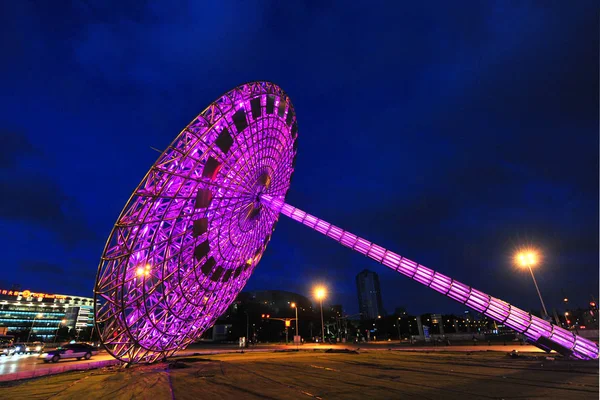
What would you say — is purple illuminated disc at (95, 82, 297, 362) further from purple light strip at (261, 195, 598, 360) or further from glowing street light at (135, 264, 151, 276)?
purple light strip at (261, 195, 598, 360)

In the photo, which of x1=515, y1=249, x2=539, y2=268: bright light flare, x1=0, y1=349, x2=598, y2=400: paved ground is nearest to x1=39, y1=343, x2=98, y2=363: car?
x1=0, y1=349, x2=598, y2=400: paved ground

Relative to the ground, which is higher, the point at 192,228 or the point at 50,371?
the point at 192,228

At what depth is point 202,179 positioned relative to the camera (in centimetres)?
2042

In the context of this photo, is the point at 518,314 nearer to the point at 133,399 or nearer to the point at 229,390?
the point at 229,390

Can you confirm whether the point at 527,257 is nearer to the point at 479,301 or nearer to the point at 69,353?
the point at 479,301

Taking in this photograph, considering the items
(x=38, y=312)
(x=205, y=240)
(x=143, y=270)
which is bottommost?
(x=38, y=312)

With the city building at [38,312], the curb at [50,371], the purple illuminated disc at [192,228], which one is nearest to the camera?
the purple illuminated disc at [192,228]

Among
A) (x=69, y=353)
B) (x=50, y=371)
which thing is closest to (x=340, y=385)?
(x=50, y=371)

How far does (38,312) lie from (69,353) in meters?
186

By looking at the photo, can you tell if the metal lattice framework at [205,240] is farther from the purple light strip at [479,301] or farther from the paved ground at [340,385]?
the paved ground at [340,385]

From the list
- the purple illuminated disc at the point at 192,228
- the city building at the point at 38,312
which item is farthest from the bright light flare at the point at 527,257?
the city building at the point at 38,312

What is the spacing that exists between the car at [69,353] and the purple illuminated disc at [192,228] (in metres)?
14.7

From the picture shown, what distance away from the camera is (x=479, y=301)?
25.5 m

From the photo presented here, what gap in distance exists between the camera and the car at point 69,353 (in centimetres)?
3266
